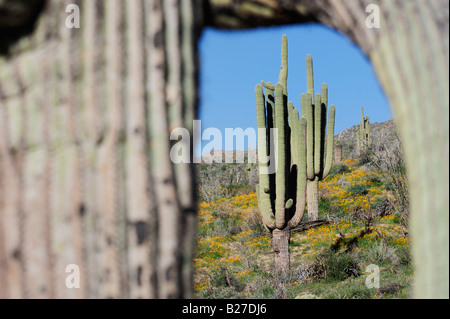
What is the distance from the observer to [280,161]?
8562mm

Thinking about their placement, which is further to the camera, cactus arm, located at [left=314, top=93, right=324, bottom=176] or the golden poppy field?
cactus arm, located at [left=314, top=93, right=324, bottom=176]

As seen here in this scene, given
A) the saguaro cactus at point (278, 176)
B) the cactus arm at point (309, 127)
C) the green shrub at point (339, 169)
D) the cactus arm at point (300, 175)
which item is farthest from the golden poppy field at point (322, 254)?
the green shrub at point (339, 169)

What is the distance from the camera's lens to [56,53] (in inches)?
38.1

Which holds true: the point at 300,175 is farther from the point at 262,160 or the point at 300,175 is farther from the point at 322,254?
the point at 322,254

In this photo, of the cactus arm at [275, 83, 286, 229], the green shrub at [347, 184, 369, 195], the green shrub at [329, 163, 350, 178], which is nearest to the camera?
the cactus arm at [275, 83, 286, 229]

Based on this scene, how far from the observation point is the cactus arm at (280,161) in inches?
336

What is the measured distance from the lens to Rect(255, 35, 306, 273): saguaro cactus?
8617mm

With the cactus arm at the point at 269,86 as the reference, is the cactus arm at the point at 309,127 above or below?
below

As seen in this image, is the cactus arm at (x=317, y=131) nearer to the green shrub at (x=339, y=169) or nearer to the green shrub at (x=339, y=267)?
the green shrub at (x=339, y=267)

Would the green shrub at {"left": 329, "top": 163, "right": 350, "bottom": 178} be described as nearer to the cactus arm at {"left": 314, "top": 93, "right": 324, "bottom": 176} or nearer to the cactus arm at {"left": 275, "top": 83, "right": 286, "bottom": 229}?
the cactus arm at {"left": 314, "top": 93, "right": 324, "bottom": 176}

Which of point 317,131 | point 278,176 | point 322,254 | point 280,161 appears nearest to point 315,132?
point 317,131

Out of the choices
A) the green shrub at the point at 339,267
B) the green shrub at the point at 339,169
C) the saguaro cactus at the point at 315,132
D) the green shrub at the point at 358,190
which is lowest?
the green shrub at the point at 339,267

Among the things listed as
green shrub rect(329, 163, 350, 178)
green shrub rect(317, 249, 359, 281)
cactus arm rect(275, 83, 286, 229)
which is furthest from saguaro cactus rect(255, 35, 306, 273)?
green shrub rect(329, 163, 350, 178)

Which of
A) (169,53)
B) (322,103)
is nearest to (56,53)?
(169,53)
